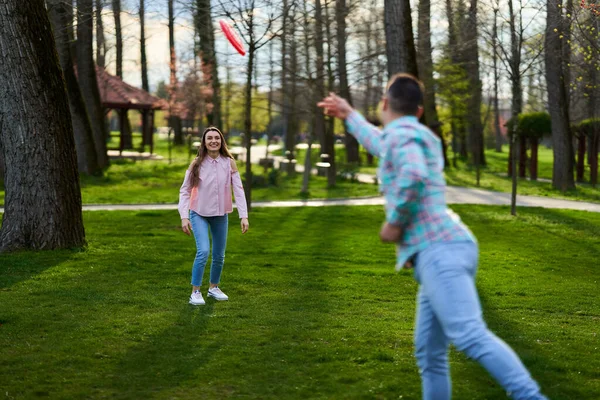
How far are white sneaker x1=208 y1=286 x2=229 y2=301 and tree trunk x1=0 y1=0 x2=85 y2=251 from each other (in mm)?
3647

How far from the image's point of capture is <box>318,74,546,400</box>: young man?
4.23 m

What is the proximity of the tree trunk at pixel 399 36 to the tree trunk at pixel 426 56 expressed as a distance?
6.30 m

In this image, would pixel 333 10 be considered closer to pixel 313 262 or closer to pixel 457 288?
pixel 313 262

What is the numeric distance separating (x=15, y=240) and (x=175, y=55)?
1515 inches

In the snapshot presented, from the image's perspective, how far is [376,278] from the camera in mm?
11188

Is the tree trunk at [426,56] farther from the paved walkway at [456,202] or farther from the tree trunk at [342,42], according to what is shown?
the paved walkway at [456,202]

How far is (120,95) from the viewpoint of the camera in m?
42.1

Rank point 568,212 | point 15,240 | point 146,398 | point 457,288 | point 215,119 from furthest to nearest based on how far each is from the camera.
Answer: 1. point 215,119
2. point 568,212
3. point 15,240
4. point 146,398
5. point 457,288

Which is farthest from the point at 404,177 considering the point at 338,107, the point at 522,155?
the point at 522,155

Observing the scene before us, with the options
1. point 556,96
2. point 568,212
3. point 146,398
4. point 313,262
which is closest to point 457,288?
point 146,398

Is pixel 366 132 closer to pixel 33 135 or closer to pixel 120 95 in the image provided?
pixel 33 135

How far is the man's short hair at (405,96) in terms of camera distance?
447 cm

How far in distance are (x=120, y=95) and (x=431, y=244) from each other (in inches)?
1540

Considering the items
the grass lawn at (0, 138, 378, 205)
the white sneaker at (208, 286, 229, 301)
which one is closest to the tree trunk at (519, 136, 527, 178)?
the grass lawn at (0, 138, 378, 205)
